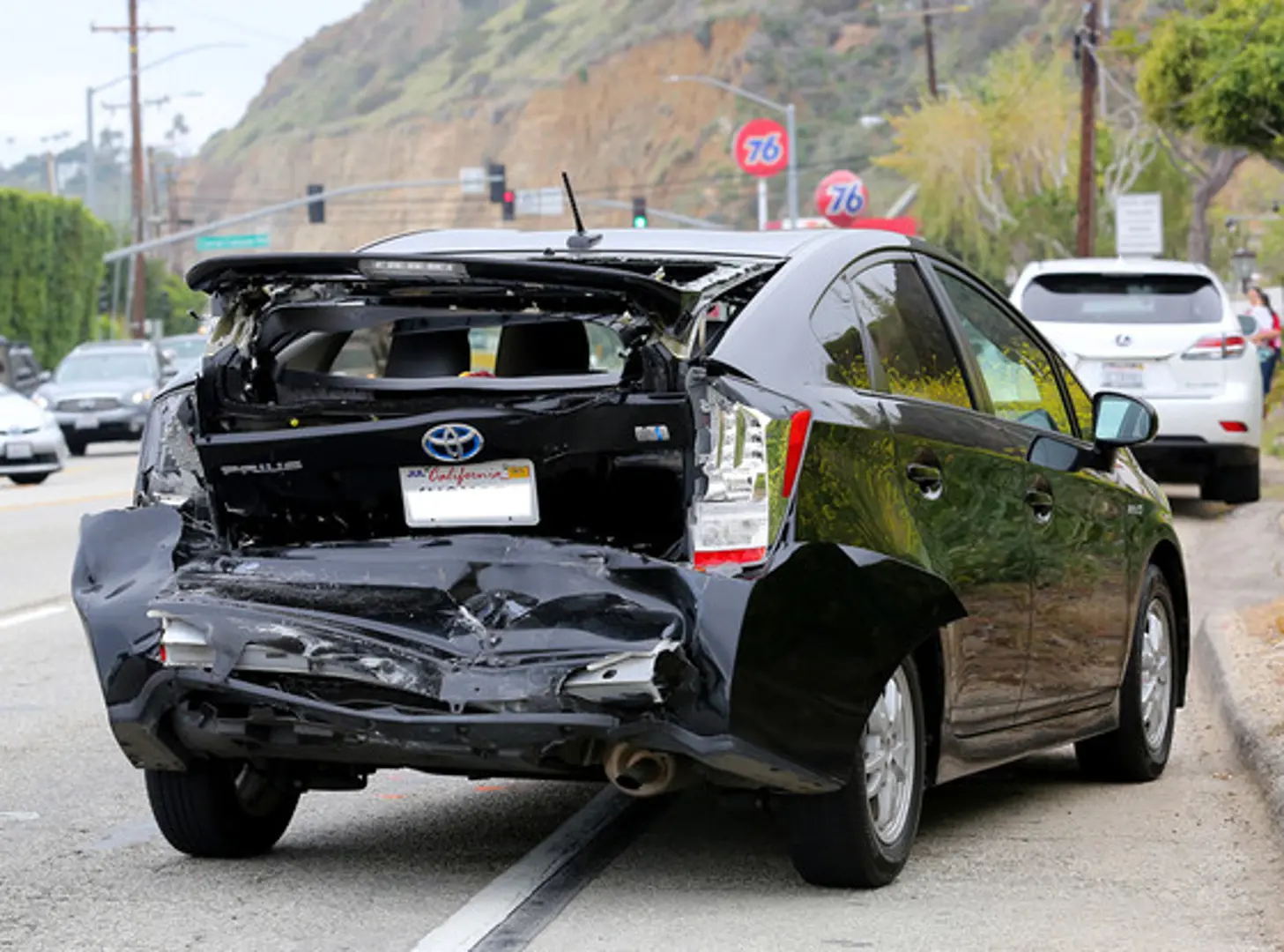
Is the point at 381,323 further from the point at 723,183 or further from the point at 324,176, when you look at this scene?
the point at 324,176

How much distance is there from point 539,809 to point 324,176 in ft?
592

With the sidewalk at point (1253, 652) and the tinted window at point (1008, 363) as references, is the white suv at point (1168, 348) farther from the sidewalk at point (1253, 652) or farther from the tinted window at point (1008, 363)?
the tinted window at point (1008, 363)

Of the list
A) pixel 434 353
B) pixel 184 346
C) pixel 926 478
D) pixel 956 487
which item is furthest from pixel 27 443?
pixel 184 346

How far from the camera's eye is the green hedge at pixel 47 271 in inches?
2849

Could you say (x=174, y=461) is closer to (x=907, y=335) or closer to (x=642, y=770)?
(x=642, y=770)

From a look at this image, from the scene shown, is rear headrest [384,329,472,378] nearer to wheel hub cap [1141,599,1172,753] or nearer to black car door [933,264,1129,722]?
black car door [933,264,1129,722]

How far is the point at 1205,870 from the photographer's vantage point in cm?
647

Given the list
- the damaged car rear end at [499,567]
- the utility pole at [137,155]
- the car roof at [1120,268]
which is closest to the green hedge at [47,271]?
the utility pole at [137,155]

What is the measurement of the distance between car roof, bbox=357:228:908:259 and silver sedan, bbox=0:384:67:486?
20.2 meters

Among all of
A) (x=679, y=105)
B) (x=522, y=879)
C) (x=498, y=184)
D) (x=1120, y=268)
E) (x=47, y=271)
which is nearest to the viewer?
(x=522, y=879)

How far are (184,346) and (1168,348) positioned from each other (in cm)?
3322

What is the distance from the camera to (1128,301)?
1872 cm

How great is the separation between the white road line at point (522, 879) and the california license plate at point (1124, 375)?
11.5 meters

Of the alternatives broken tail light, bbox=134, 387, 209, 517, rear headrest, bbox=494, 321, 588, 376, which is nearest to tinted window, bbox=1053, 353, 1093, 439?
rear headrest, bbox=494, 321, 588, 376
